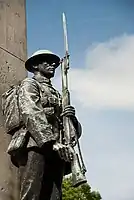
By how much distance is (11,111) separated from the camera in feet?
20.5

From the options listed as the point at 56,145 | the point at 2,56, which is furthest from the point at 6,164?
the point at 2,56

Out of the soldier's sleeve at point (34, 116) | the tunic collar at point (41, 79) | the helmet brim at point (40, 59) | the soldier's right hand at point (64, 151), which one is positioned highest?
the helmet brim at point (40, 59)

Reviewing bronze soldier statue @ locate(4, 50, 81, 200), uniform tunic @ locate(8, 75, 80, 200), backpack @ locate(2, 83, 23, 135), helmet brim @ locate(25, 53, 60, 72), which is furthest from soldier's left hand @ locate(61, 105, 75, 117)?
helmet brim @ locate(25, 53, 60, 72)

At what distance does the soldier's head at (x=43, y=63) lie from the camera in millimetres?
6629

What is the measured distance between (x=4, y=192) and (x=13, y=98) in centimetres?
114

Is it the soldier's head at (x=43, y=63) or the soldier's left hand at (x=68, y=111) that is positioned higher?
the soldier's head at (x=43, y=63)

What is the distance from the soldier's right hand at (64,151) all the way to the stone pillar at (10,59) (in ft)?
2.44

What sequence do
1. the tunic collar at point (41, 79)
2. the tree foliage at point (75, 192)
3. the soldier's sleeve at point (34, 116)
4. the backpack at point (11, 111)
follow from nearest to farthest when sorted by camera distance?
the soldier's sleeve at point (34, 116), the backpack at point (11, 111), the tunic collar at point (41, 79), the tree foliage at point (75, 192)

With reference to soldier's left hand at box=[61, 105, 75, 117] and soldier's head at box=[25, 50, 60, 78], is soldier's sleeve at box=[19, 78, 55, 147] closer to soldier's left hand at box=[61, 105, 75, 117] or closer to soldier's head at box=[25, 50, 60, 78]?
soldier's left hand at box=[61, 105, 75, 117]

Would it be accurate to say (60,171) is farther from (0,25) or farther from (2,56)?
(0,25)

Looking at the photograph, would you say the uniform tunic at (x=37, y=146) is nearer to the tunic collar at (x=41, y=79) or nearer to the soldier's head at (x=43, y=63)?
the tunic collar at (x=41, y=79)

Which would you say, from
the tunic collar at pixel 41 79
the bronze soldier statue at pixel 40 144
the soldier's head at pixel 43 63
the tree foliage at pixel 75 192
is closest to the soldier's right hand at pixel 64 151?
the bronze soldier statue at pixel 40 144

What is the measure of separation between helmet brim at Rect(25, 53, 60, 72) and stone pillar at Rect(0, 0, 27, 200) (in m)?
0.29

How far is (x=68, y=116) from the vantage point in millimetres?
6250
